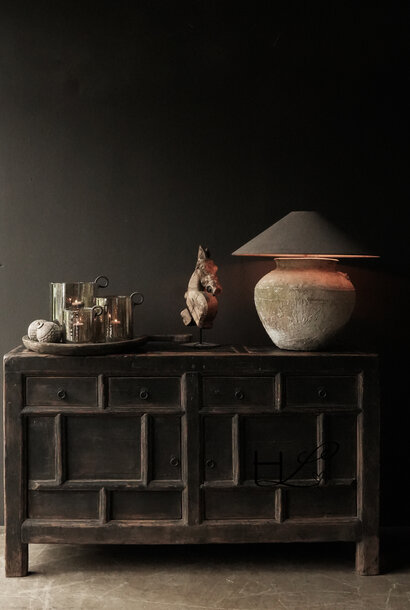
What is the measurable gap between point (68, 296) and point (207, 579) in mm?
1273

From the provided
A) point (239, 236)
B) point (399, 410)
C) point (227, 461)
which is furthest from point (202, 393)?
point (399, 410)

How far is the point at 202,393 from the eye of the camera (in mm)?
2727

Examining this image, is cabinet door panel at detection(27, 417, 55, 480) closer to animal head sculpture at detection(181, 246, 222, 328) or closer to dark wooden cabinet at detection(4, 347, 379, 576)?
dark wooden cabinet at detection(4, 347, 379, 576)

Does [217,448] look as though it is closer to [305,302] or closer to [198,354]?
[198,354]

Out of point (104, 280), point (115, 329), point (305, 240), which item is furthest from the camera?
point (104, 280)

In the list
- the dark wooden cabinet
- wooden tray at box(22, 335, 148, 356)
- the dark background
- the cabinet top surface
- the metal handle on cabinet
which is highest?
the dark background

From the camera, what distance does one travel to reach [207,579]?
2.74 m

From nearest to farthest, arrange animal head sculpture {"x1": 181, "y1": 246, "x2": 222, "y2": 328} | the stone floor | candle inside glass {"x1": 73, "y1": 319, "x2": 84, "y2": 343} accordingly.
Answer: the stone floor, candle inside glass {"x1": 73, "y1": 319, "x2": 84, "y2": 343}, animal head sculpture {"x1": 181, "y1": 246, "x2": 222, "y2": 328}

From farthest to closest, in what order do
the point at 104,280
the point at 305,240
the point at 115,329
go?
the point at 104,280 → the point at 115,329 → the point at 305,240

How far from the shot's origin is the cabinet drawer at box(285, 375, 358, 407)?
2730 mm

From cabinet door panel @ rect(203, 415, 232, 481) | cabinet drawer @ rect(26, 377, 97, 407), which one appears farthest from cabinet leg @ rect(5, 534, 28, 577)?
cabinet door panel @ rect(203, 415, 232, 481)

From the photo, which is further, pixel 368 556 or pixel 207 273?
pixel 207 273

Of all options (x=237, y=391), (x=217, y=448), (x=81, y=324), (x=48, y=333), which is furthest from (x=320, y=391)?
(x=48, y=333)

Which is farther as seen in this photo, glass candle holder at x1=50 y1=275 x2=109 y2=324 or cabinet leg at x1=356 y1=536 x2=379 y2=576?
glass candle holder at x1=50 y1=275 x2=109 y2=324
